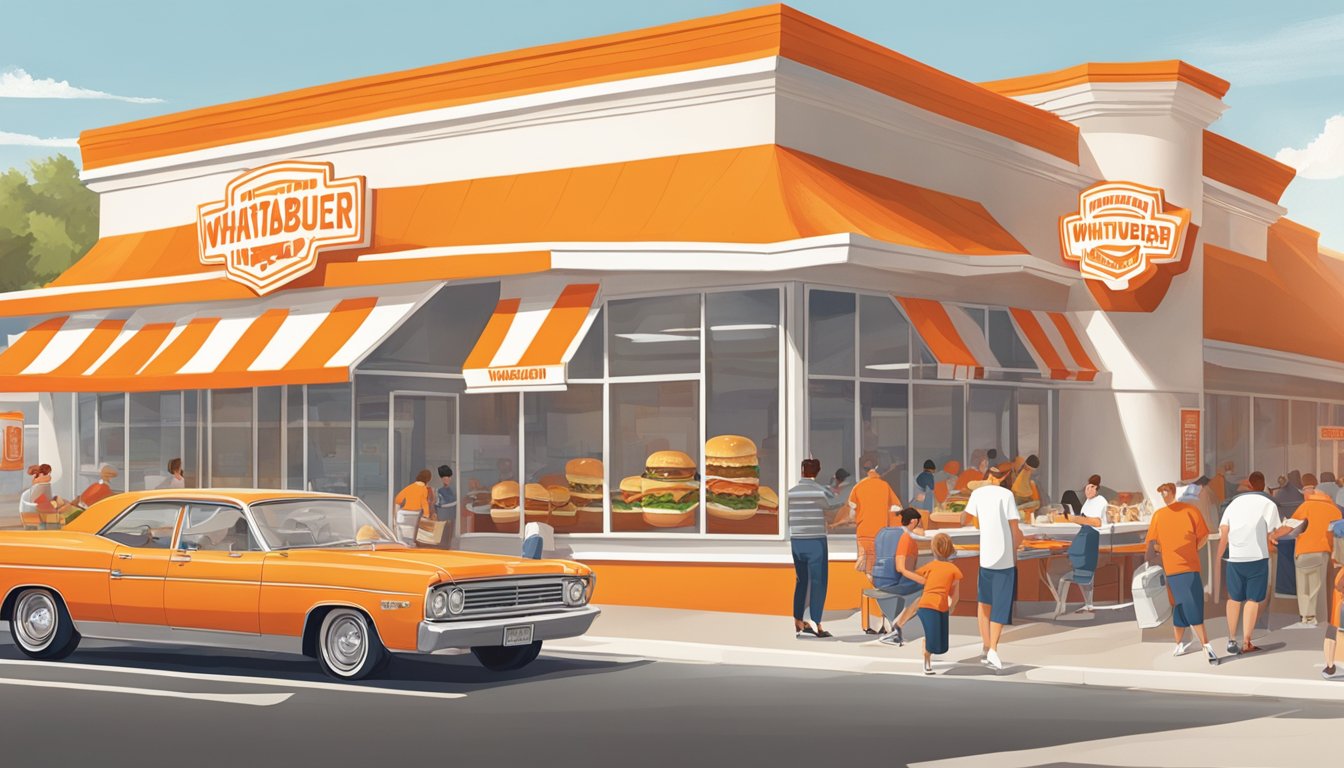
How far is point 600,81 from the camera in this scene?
22172 millimetres

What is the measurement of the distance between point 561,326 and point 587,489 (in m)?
2.23

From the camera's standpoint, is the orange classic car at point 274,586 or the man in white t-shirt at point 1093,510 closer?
the orange classic car at point 274,586

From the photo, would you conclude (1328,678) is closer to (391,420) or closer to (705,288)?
(705,288)

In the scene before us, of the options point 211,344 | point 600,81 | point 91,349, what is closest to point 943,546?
point 600,81

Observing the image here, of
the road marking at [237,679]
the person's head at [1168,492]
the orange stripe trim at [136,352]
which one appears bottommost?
the road marking at [237,679]

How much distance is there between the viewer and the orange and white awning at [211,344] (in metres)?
21.8

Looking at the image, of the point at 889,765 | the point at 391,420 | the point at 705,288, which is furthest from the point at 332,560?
the point at 391,420

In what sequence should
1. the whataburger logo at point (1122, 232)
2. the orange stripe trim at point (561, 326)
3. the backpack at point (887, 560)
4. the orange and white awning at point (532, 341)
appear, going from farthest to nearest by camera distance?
the whataburger logo at point (1122, 232)
the orange stripe trim at point (561, 326)
the orange and white awning at point (532, 341)
the backpack at point (887, 560)

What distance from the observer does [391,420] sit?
23.0 meters

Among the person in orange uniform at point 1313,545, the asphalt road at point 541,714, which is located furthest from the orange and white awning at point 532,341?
the person in orange uniform at point 1313,545

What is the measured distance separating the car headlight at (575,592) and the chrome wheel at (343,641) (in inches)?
71.6

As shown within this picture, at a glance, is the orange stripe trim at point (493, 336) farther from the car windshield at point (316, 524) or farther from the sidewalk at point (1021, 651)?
the car windshield at point (316, 524)

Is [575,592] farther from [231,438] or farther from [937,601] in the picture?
[231,438]

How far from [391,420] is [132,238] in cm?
797
